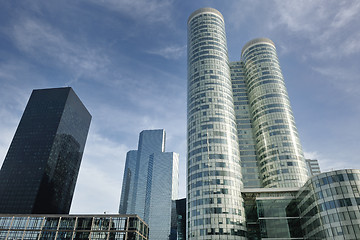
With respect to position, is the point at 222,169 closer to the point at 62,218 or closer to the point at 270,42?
the point at 62,218

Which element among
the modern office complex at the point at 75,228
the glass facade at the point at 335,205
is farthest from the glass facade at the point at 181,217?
the glass facade at the point at 335,205

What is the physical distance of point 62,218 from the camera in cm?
12044

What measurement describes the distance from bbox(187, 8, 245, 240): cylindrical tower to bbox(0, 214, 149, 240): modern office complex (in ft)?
93.7

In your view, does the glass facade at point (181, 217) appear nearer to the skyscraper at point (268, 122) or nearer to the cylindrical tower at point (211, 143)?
the skyscraper at point (268, 122)

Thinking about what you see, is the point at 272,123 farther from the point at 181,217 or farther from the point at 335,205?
the point at 181,217

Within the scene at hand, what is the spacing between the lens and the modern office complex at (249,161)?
83688 mm

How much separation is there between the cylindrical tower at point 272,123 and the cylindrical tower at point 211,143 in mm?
26258

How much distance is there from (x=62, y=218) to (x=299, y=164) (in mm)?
119804

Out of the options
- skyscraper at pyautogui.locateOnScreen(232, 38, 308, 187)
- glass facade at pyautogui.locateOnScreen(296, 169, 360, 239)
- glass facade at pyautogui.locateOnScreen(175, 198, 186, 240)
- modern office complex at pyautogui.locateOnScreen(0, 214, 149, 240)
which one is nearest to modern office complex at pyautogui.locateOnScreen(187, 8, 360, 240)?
glass facade at pyautogui.locateOnScreen(296, 169, 360, 239)

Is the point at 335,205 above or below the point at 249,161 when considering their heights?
below

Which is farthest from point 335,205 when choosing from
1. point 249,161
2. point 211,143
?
point 249,161

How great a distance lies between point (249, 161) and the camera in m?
154

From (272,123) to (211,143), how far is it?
4872cm

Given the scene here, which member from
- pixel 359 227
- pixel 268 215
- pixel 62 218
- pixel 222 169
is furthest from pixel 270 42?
pixel 62 218
